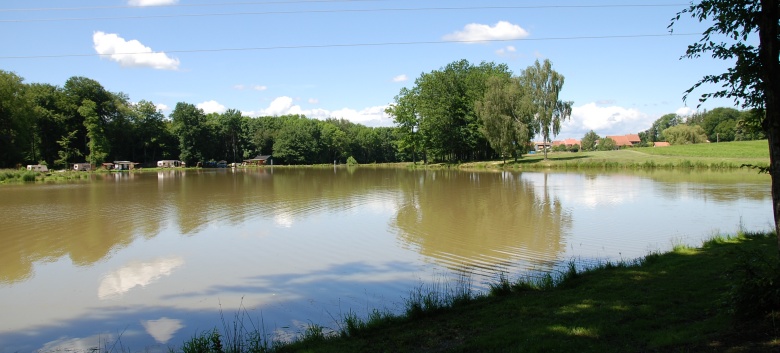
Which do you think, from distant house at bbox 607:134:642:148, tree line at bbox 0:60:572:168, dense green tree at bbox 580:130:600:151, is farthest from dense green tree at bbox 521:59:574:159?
distant house at bbox 607:134:642:148

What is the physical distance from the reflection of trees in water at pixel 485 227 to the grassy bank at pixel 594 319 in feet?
11.9

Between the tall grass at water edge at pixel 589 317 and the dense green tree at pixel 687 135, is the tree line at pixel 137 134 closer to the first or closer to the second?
the dense green tree at pixel 687 135

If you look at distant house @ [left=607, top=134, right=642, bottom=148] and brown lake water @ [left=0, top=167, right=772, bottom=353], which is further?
distant house @ [left=607, top=134, right=642, bottom=148]

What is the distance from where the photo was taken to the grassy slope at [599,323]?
4.86 meters

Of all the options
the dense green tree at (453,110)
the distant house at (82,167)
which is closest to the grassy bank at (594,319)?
the dense green tree at (453,110)

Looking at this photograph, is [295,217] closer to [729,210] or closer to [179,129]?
[729,210]

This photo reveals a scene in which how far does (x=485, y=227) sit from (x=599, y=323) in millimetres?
11170

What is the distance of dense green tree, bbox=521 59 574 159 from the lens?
62625mm

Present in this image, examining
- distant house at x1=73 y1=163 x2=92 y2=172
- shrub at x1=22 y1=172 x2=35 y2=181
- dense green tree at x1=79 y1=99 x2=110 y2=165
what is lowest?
shrub at x1=22 y1=172 x2=35 y2=181

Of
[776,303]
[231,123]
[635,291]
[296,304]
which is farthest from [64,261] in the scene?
[231,123]

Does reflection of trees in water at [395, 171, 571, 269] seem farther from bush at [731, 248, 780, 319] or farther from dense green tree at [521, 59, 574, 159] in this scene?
dense green tree at [521, 59, 574, 159]

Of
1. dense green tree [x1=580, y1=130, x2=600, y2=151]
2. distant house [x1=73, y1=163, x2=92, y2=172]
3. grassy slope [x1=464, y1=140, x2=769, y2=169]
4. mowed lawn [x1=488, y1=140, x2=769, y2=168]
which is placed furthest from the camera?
dense green tree [x1=580, y1=130, x2=600, y2=151]

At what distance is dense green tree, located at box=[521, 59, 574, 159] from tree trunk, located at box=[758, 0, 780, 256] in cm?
5907

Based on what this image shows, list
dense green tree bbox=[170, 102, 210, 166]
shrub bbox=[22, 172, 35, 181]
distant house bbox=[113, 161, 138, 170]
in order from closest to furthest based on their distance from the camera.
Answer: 1. shrub bbox=[22, 172, 35, 181]
2. distant house bbox=[113, 161, 138, 170]
3. dense green tree bbox=[170, 102, 210, 166]
